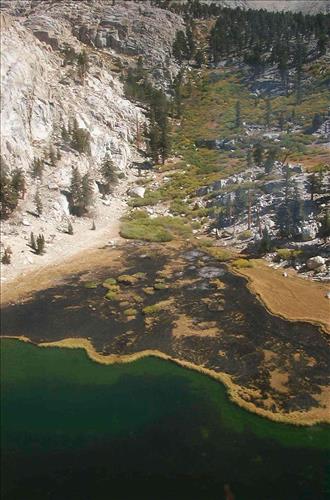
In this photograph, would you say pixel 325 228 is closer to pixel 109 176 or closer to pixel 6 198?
pixel 6 198

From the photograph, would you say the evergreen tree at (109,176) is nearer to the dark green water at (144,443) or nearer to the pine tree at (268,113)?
the pine tree at (268,113)

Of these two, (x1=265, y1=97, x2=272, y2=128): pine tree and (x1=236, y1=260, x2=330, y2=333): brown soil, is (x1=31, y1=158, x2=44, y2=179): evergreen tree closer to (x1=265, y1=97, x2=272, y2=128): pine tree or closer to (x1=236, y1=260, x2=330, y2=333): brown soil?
(x1=236, y1=260, x2=330, y2=333): brown soil

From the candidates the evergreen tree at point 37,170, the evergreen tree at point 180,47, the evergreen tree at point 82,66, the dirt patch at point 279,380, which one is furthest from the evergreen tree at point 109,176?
the evergreen tree at point 180,47

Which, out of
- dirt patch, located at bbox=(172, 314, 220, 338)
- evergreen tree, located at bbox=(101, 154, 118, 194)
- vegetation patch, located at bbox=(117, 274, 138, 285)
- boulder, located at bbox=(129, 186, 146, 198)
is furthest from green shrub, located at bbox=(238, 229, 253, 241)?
evergreen tree, located at bbox=(101, 154, 118, 194)

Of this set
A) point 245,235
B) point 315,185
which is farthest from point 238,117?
point 245,235

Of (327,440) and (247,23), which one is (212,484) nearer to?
(327,440)
